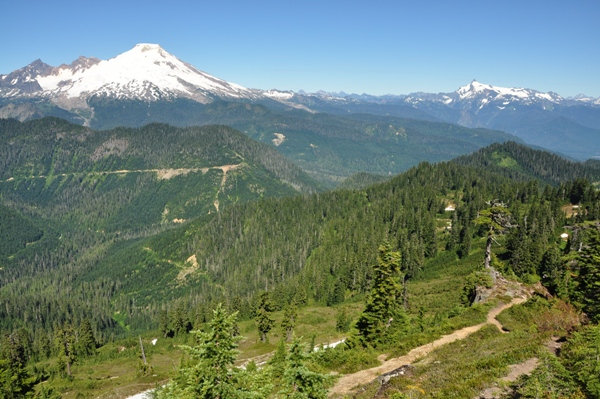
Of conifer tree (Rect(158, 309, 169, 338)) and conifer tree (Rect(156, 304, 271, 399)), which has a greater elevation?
conifer tree (Rect(156, 304, 271, 399))

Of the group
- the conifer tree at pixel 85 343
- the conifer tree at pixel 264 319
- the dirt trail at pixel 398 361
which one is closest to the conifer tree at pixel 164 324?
the conifer tree at pixel 85 343

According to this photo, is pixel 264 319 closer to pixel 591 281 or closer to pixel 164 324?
pixel 164 324

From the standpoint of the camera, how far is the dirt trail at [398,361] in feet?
136

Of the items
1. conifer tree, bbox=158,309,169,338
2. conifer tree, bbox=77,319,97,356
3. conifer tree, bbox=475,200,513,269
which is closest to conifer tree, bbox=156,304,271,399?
conifer tree, bbox=475,200,513,269

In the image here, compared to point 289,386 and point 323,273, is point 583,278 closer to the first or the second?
point 289,386

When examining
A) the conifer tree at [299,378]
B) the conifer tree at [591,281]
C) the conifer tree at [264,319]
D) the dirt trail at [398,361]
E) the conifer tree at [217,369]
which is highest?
the conifer tree at [217,369]

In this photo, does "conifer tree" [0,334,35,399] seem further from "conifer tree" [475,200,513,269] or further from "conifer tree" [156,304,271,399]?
"conifer tree" [475,200,513,269]

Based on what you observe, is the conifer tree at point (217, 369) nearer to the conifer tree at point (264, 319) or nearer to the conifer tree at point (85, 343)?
the conifer tree at point (264, 319)

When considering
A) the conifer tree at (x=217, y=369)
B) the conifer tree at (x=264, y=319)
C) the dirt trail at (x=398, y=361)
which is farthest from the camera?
the conifer tree at (x=264, y=319)

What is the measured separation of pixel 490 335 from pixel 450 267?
4171 inches

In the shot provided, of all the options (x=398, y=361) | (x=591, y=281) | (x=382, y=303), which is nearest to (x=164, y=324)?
(x=382, y=303)

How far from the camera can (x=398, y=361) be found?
4759 centimetres

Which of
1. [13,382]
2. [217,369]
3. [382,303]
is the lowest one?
[13,382]

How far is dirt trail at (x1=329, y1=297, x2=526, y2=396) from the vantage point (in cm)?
4134
